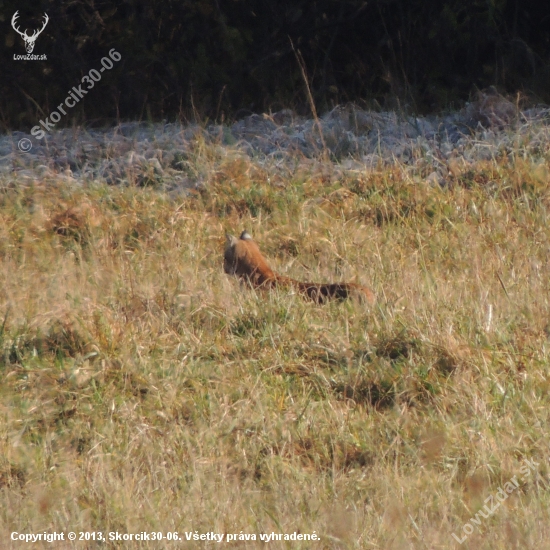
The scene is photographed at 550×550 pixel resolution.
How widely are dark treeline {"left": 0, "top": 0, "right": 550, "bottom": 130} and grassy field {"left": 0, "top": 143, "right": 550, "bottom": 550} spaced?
3.77 metres

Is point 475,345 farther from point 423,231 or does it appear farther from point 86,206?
point 86,206

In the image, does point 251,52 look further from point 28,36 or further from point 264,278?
point 264,278

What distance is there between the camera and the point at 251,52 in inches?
405

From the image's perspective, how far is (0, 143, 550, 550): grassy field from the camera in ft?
10.4

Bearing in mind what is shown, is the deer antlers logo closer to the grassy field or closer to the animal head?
the grassy field

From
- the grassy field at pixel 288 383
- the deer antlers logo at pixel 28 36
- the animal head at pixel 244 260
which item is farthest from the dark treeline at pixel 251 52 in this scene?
the animal head at pixel 244 260

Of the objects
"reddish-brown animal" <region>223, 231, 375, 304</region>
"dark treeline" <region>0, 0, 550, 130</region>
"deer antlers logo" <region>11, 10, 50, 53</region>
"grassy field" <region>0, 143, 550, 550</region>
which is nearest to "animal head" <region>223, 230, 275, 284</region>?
"reddish-brown animal" <region>223, 231, 375, 304</region>

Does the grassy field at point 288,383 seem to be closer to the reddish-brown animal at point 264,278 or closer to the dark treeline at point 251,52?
the reddish-brown animal at point 264,278

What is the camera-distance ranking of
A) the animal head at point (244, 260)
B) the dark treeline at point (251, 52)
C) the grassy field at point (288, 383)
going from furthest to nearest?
1. the dark treeline at point (251, 52)
2. the animal head at point (244, 260)
3. the grassy field at point (288, 383)

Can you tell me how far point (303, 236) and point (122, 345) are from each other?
2.05 meters

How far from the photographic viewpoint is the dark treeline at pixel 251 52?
31.3 ft

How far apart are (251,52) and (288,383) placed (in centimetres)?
689

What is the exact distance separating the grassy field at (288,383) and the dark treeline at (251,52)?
377 cm

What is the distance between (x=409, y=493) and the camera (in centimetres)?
321
